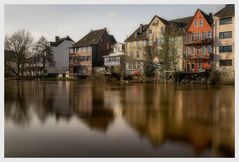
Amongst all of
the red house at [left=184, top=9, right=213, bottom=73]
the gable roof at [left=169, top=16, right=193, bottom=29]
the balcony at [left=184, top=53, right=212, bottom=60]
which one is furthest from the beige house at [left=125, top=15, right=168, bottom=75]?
the balcony at [left=184, top=53, right=212, bottom=60]

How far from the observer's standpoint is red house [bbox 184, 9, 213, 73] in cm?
4731

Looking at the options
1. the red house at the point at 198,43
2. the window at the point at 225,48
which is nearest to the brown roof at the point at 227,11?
the red house at the point at 198,43

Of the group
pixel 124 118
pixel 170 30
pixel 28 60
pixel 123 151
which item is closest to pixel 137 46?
pixel 170 30

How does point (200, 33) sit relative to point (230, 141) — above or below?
above

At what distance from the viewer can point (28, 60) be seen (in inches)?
2867

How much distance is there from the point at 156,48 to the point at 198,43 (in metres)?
9.60

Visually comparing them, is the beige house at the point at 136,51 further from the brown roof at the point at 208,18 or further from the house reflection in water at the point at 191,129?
the house reflection in water at the point at 191,129

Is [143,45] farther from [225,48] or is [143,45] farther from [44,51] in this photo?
[44,51]

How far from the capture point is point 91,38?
73562 mm

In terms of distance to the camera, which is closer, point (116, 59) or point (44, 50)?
point (116, 59)

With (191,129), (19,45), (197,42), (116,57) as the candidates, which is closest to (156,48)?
(197,42)

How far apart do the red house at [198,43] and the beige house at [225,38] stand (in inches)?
47.5

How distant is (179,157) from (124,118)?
169 inches

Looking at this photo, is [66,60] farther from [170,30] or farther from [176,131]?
[176,131]
